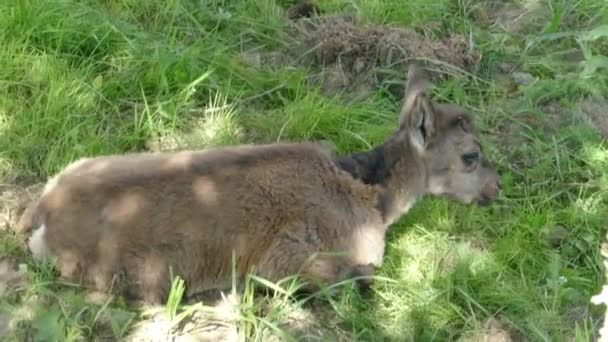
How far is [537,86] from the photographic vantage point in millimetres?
7113

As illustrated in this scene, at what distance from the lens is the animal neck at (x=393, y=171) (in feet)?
18.5

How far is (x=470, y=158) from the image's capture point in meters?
5.82

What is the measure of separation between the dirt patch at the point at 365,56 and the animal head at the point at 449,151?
44.0 inches

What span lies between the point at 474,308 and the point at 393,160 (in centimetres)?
95

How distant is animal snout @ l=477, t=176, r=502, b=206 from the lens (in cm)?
591

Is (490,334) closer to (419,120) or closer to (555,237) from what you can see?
(555,237)

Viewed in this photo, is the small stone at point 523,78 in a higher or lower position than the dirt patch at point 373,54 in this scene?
lower

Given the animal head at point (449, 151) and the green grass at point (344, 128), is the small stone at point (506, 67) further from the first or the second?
the animal head at point (449, 151)

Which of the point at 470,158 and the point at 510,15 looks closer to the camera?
the point at 470,158

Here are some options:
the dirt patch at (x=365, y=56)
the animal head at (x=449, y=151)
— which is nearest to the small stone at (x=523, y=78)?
the dirt patch at (x=365, y=56)

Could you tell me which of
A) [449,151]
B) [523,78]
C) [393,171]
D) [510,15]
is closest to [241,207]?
[393,171]

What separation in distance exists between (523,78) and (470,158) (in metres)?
1.72

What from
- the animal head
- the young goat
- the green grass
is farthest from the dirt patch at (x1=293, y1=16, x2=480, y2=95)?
the young goat

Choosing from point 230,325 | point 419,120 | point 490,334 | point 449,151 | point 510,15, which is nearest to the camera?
point 230,325
